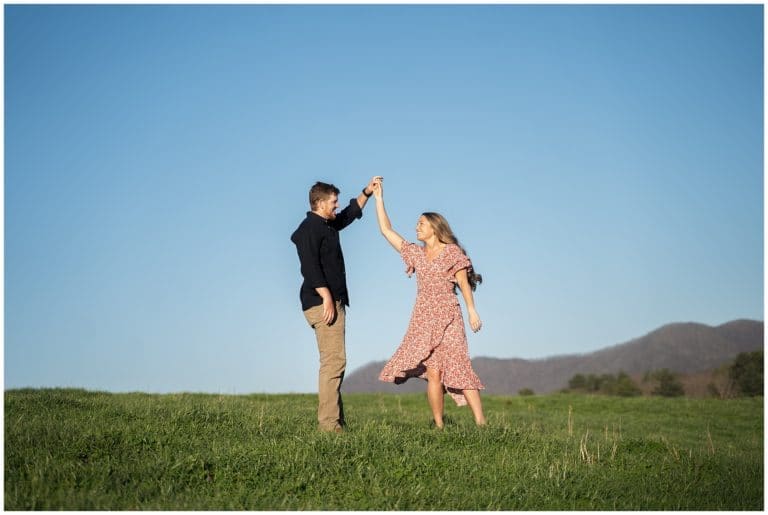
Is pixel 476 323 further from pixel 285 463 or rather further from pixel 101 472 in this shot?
pixel 101 472

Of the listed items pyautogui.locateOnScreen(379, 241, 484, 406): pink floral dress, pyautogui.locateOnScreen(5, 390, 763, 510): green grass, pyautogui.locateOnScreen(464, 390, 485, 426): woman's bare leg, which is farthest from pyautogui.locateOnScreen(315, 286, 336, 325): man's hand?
pyautogui.locateOnScreen(464, 390, 485, 426): woman's bare leg

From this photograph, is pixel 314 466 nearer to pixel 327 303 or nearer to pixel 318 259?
pixel 327 303

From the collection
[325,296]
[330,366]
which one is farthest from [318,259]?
[330,366]

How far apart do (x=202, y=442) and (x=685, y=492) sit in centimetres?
495

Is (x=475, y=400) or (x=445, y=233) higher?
(x=445, y=233)

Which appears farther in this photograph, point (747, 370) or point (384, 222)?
point (747, 370)

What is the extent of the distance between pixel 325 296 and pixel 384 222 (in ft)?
6.16

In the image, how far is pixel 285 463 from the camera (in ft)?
24.5

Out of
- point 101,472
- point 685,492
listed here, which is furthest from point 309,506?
point 685,492

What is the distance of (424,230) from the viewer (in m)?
10.5

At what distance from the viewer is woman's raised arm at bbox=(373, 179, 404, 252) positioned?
33.8 ft

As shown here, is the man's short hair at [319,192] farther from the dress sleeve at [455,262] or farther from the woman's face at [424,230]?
the dress sleeve at [455,262]

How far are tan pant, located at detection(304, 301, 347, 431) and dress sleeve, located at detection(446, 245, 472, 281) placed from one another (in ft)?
5.79

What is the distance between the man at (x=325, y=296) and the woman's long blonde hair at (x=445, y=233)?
152cm
